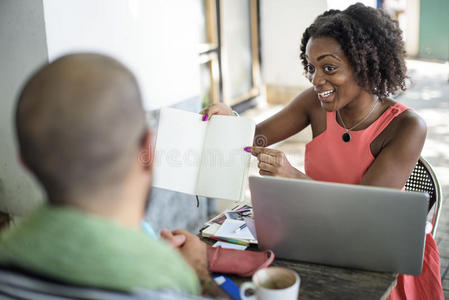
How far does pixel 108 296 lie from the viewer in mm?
766

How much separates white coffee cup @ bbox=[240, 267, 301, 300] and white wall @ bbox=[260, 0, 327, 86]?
4269mm

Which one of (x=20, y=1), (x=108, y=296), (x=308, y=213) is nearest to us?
(x=108, y=296)

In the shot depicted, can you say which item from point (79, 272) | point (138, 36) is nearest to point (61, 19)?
point (138, 36)

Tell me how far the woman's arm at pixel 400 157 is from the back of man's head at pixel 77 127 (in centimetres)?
121

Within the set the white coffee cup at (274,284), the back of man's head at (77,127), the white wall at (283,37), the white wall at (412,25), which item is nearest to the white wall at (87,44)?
the white coffee cup at (274,284)

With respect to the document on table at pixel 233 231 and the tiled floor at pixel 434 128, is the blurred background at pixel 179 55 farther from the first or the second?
the document on table at pixel 233 231

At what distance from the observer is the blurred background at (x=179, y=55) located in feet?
7.89

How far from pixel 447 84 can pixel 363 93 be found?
6.09m

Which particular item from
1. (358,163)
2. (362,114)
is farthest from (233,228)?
(362,114)

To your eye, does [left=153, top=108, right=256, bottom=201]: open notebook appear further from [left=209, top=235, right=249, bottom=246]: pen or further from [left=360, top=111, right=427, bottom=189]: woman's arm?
[left=360, top=111, right=427, bottom=189]: woman's arm

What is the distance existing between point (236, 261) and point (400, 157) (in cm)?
78

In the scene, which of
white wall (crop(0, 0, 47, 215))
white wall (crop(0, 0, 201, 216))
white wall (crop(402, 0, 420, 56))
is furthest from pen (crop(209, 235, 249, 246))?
white wall (crop(402, 0, 420, 56))

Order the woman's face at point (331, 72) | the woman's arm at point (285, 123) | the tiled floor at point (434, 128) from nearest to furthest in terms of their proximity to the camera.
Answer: the woman's face at point (331, 72) → the woman's arm at point (285, 123) → the tiled floor at point (434, 128)

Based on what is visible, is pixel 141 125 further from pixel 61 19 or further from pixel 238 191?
pixel 61 19
